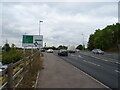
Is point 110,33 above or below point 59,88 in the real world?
above

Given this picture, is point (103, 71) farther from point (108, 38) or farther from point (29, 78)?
point (108, 38)

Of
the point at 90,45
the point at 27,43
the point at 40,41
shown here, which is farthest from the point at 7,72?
the point at 90,45

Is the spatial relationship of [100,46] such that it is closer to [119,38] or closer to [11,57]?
[119,38]

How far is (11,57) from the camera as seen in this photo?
24.8 meters

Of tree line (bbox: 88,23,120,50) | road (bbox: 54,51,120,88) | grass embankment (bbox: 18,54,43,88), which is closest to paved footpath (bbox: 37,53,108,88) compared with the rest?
grass embankment (bbox: 18,54,43,88)

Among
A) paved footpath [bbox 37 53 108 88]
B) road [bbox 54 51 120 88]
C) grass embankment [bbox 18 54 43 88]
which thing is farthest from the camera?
road [bbox 54 51 120 88]

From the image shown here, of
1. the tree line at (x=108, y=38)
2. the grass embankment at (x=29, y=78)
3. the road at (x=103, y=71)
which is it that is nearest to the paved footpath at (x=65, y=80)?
the grass embankment at (x=29, y=78)

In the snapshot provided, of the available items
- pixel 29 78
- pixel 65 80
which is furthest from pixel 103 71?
pixel 29 78

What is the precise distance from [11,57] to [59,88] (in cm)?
1653

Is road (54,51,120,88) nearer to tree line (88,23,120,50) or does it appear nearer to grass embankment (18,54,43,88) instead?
grass embankment (18,54,43,88)

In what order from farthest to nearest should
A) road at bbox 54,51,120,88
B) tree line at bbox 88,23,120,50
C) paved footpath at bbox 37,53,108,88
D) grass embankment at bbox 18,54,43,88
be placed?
1. tree line at bbox 88,23,120,50
2. road at bbox 54,51,120,88
3. paved footpath at bbox 37,53,108,88
4. grass embankment at bbox 18,54,43,88

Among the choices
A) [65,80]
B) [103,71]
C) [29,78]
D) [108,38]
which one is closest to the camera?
[29,78]

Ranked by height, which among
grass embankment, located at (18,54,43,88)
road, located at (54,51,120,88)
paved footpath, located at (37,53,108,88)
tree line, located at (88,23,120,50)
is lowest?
road, located at (54,51,120,88)

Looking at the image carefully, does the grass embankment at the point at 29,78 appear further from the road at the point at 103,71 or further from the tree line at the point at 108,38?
the tree line at the point at 108,38
